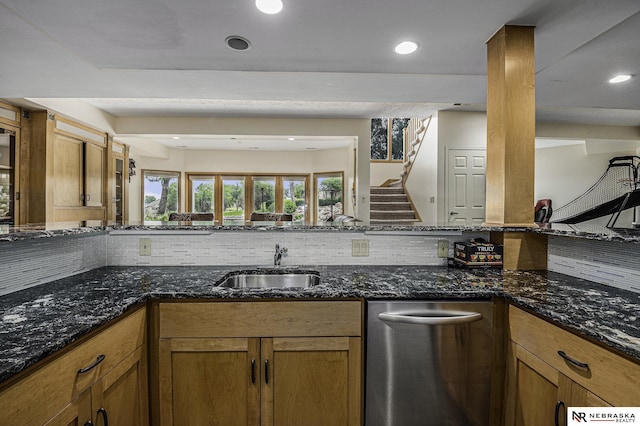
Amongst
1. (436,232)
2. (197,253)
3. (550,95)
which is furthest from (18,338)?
(550,95)

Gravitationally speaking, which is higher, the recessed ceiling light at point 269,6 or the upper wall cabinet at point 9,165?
the recessed ceiling light at point 269,6

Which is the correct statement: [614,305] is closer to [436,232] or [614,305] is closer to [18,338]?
[436,232]

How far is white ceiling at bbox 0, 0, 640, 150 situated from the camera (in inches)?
75.7

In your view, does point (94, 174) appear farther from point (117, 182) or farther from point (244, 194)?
point (244, 194)

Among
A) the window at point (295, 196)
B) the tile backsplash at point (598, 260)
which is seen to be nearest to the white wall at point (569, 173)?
the window at point (295, 196)

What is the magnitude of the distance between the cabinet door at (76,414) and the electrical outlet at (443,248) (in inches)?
69.4

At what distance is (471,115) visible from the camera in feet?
18.1

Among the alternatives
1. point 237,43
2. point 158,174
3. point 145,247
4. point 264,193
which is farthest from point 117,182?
point 145,247

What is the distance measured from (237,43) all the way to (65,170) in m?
3.77

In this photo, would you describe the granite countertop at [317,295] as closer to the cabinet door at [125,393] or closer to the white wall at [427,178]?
the cabinet door at [125,393]

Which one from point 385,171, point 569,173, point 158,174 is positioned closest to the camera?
point 569,173

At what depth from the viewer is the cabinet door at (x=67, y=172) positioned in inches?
175

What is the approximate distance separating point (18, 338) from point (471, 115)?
6.03 m

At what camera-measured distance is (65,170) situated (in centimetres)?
464
